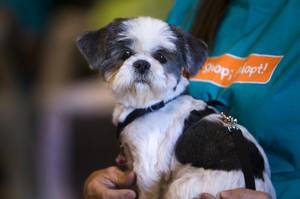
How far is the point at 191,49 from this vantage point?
58.9 inches

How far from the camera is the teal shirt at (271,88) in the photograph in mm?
1338

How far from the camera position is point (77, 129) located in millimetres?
3412

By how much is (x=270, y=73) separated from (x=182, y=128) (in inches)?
10.4

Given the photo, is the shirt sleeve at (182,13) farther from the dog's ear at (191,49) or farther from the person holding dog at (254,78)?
the dog's ear at (191,49)

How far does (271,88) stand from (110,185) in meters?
0.54

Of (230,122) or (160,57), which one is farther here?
(160,57)

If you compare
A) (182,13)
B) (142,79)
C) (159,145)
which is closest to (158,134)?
(159,145)

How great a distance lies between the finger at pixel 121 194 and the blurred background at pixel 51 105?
166 cm

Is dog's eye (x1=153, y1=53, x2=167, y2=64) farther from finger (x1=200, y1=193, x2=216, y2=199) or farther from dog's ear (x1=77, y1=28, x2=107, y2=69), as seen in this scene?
finger (x1=200, y1=193, x2=216, y2=199)

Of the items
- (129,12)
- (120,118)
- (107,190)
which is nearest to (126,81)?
(120,118)

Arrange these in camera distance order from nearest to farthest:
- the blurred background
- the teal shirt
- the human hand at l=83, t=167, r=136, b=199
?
the teal shirt
the human hand at l=83, t=167, r=136, b=199
the blurred background

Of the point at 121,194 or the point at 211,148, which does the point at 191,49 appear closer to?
the point at 211,148

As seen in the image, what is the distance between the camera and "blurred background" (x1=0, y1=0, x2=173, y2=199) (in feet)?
11.0

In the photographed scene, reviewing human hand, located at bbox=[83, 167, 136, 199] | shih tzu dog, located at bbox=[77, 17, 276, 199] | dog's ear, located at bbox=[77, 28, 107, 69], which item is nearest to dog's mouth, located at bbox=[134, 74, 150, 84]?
shih tzu dog, located at bbox=[77, 17, 276, 199]
